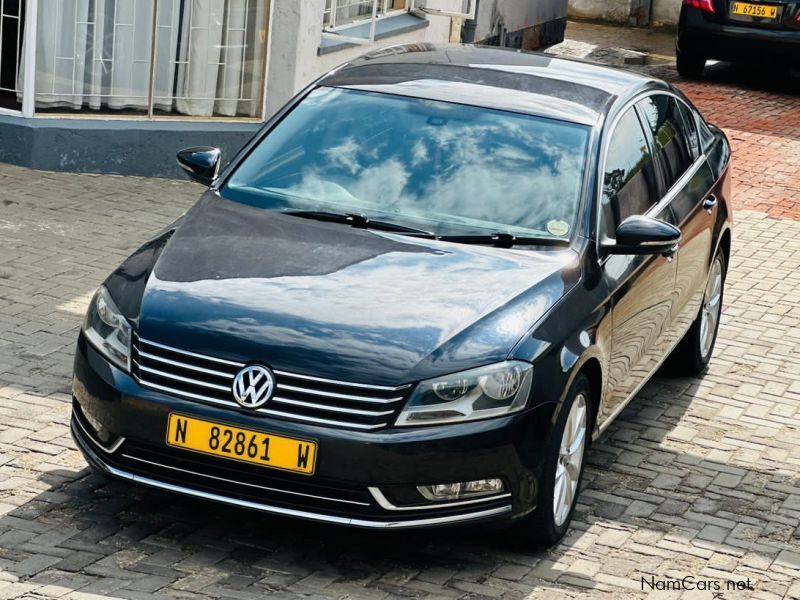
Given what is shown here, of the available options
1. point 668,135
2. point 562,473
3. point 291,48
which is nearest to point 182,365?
point 562,473

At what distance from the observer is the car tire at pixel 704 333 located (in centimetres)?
852

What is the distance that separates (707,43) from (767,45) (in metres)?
0.72

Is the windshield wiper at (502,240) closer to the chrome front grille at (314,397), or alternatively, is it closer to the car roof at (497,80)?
the car roof at (497,80)

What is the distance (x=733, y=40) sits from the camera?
1841 cm

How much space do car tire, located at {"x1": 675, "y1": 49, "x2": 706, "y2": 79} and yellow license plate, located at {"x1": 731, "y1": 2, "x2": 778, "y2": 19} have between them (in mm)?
775

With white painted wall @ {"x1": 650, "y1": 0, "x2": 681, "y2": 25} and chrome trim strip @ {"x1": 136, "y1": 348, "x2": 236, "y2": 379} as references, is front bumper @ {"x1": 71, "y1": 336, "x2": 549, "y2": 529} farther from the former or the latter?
white painted wall @ {"x1": 650, "y1": 0, "x2": 681, "y2": 25}

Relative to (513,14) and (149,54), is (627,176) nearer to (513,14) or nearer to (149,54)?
(149,54)

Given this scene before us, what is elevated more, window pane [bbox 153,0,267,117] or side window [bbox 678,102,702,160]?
side window [bbox 678,102,702,160]

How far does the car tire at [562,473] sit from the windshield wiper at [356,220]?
0.94 metres

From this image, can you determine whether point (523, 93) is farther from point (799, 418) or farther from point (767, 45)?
point (767, 45)

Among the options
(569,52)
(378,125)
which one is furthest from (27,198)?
(569,52)

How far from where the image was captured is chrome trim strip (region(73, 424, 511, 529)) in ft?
17.7

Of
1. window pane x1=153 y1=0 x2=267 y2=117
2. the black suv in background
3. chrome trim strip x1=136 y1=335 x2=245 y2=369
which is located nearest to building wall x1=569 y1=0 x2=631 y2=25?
the black suv in background

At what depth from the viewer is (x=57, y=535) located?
5676 mm
